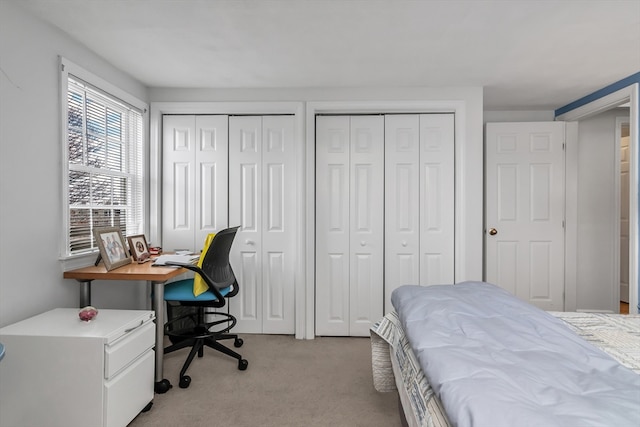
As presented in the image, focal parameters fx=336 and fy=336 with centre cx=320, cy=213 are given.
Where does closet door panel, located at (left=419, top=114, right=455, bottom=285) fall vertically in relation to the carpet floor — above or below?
above

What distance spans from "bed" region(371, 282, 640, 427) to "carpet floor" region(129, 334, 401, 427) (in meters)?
0.61

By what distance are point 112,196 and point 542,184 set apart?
4292mm

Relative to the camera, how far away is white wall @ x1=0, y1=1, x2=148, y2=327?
1.86 meters

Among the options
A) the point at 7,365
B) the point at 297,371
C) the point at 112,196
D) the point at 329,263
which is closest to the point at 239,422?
the point at 297,371

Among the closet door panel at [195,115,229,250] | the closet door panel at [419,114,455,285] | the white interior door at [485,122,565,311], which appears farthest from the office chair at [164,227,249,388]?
the white interior door at [485,122,565,311]

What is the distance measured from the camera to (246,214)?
334 cm

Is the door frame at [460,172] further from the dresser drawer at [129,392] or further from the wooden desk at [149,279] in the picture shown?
the dresser drawer at [129,392]

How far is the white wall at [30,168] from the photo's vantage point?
1861 millimetres

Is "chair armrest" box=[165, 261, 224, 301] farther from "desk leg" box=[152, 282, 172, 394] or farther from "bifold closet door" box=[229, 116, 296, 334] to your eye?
"bifold closet door" box=[229, 116, 296, 334]

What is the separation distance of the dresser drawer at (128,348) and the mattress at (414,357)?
1363 mm

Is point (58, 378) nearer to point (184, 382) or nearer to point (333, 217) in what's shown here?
point (184, 382)

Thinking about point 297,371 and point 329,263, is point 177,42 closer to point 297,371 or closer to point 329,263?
point 329,263

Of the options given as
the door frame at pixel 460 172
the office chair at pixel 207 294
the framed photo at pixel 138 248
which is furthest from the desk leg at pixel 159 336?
the door frame at pixel 460 172

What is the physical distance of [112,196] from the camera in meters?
2.80
